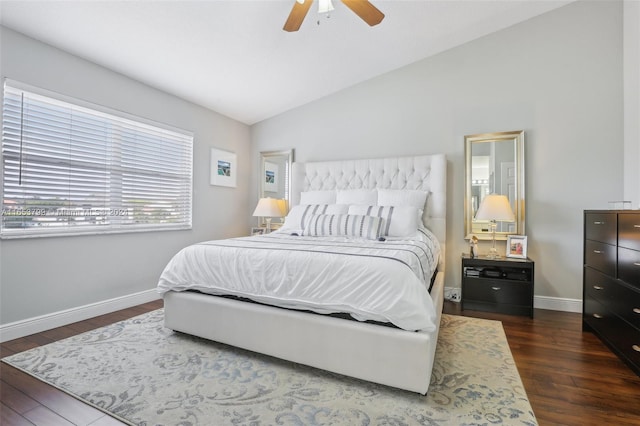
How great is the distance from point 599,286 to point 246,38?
3678 mm

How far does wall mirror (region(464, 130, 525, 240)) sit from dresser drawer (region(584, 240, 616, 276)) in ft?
2.30

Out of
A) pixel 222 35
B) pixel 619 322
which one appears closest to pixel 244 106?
pixel 222 35

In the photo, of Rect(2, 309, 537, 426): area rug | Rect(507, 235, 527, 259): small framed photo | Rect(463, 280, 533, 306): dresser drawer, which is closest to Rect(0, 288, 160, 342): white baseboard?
Rect(2, 309, 537, 426): area rug

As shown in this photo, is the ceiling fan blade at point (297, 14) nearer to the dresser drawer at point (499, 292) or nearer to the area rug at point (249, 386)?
the area rug at point (249, 386)

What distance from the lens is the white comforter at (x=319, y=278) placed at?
1.66 meters

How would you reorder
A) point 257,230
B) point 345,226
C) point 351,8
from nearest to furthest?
point 351,8, point 345,226, point 257,230

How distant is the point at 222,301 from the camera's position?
2191 mm

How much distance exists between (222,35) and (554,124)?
3459 millimetres

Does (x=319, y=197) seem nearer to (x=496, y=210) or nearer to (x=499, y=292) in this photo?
(x=496, y=210)

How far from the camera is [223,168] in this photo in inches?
174

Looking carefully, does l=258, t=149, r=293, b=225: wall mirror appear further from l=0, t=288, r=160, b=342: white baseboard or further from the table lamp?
l=0, t=288, r=160, b=342: white baseboard

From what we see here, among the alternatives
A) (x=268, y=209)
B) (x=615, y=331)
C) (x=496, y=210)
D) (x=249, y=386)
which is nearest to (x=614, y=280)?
(x=615, y=331)

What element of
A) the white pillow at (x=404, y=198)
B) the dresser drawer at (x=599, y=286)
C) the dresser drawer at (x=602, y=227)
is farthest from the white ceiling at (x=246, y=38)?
the dresser drawer at (x=599, y=286)

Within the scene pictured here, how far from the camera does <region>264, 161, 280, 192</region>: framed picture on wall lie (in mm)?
4742
